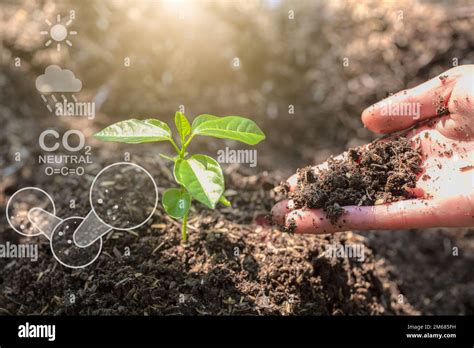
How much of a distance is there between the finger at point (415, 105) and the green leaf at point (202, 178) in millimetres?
589

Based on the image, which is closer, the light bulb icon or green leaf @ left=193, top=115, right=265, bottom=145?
green leaf @ left=193, top=115, right=265, bottom=145

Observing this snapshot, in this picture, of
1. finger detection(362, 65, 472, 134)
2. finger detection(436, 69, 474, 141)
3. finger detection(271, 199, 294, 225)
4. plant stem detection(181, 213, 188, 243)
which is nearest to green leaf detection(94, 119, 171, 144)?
plant stem detection(181, 213, 188, 243)

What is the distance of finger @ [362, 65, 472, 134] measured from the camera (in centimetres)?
172

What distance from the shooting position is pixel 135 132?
1.61 metres

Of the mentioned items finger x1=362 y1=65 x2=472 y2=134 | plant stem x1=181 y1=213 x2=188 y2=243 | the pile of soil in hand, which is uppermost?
finger x1=362 y1=65 x2=472 y2=134

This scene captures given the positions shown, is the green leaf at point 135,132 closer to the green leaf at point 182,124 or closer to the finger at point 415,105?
the green leaf at point 182,124

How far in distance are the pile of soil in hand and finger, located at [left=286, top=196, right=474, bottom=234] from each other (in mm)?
22

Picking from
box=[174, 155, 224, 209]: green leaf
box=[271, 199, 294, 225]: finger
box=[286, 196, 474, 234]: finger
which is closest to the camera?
box=[174, 155, 224, 209]: green leaf

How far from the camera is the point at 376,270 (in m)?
1.93

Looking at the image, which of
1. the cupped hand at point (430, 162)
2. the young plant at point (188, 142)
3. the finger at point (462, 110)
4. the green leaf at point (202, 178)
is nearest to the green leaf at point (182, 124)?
the young plant at point (188, 142)

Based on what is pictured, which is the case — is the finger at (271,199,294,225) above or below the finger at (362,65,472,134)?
below

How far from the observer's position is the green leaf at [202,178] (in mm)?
1463

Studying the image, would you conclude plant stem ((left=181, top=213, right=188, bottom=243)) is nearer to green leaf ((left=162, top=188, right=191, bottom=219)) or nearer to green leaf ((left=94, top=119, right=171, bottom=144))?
green leaf ((left=162, top=188, right=191, bottom=219))

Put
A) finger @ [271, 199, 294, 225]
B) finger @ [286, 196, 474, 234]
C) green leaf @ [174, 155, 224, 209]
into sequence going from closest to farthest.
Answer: green leaf @ [174, 155, 224, 209] → finger @ [286, 196, 474, 234] → finger @ [271, 199, 294, 225]
